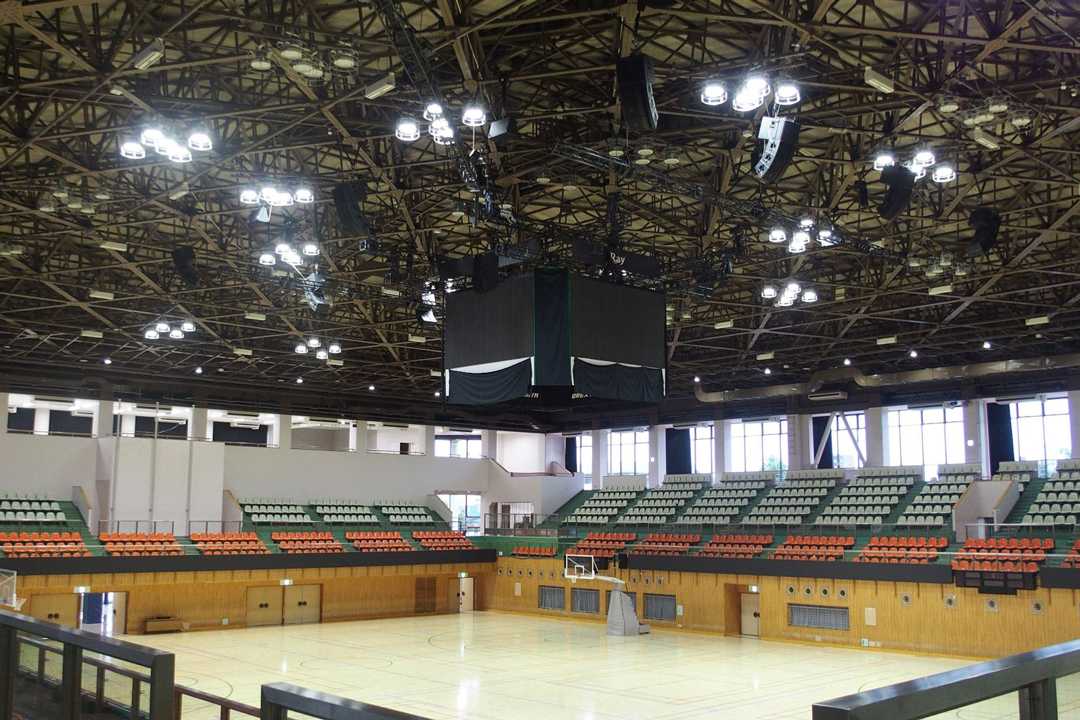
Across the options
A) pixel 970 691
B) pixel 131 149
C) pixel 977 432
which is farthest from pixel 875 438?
pixel 970 691

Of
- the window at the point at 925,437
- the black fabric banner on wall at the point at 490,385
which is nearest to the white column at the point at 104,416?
the black fabric banner on wall at the point at 490,385

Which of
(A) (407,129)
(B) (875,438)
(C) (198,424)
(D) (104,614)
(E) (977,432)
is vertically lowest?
(D) (104,614)

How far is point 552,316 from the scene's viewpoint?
22.0m

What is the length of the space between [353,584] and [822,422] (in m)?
24.4

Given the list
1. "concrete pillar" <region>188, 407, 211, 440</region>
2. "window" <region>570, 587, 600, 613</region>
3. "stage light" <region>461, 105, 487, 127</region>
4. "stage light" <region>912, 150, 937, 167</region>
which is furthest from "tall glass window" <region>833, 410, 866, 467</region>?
"stage light" <region>461, 105, 487, 127</region>

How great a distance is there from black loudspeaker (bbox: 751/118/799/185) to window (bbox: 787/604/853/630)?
19486 mm

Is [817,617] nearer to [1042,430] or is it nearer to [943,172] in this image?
[1042,430]

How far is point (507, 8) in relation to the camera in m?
15.1

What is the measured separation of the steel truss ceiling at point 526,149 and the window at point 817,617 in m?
9.63

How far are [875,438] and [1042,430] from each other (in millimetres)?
6986

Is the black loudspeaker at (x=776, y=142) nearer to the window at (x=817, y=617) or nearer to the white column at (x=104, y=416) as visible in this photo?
the window at (x=817, y=617)

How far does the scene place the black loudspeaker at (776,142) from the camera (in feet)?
56.8

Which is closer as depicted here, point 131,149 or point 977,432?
point 131,149

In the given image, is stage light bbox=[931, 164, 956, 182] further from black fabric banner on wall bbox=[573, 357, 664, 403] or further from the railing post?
the railing post
